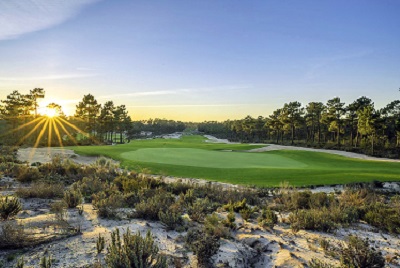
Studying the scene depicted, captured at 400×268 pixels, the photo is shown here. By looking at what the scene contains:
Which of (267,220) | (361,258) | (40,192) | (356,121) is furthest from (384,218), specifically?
(356,121)

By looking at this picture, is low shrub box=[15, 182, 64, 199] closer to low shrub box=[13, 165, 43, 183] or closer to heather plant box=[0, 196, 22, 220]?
heather plant box=[0, 196, 22, 220]

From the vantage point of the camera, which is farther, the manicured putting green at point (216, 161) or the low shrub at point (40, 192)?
the manicured putting green at point (216, 161)

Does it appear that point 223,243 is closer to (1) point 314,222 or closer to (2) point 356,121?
(1) point 314,222

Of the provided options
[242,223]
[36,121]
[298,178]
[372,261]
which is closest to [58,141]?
[36,121]

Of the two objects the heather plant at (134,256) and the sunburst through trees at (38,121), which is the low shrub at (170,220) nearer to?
the heather plant at (134,256)

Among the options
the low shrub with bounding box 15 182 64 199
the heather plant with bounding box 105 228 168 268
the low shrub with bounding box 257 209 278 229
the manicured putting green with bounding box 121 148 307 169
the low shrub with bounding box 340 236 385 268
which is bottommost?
the manicured putting green with bounding box 121 148 307 169

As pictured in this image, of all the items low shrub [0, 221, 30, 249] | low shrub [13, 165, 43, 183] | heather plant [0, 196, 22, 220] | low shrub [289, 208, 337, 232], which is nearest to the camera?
low shrub [0, 221, 30, 249]

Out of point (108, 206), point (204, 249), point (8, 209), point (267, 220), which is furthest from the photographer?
point (108, 206)

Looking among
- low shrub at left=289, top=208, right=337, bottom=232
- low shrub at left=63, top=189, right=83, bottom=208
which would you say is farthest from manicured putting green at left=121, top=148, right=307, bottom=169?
low shrub at left=63, top=189, right=83, bottom=208

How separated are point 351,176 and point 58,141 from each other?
167 feet

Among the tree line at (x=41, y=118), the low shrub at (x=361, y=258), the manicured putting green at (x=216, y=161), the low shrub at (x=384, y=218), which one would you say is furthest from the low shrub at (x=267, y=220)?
the tree line at (x=41, y=118)

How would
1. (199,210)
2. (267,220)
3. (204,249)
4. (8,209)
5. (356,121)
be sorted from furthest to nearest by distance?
(356,121) → (199,210) → (267,220) → (8,209) → (204,249)

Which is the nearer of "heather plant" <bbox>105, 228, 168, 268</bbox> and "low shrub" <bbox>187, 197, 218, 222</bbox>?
"heather plant" <bbox>105, 228, 168, 268</bbox>

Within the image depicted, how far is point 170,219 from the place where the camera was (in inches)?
271
